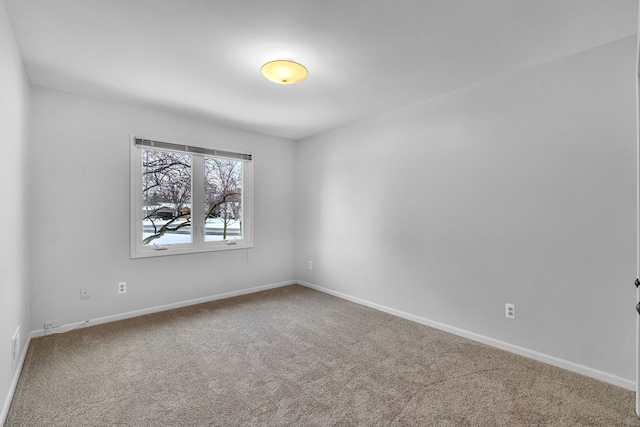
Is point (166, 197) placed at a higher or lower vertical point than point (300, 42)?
lower

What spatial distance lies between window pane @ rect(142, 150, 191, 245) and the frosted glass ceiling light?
6.48 ft

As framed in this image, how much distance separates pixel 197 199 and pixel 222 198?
0.37 m

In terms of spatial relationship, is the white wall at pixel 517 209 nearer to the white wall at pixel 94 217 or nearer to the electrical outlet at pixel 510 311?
the electrical outlet at pixel 510 311

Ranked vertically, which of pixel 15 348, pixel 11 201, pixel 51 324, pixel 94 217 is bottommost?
pixel 51 324

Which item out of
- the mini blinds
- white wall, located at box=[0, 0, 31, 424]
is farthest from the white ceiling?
the mini blinds

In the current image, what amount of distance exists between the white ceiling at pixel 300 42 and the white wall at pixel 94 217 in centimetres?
30

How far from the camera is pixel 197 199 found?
13.1ft

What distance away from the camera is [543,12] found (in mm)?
1863

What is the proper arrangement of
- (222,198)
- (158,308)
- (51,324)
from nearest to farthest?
(51,324) < (158,308) < (222,198)

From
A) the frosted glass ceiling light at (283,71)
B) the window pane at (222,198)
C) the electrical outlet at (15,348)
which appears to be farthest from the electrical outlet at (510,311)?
the electrical outlet at (15,348)

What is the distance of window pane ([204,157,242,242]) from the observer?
415cm

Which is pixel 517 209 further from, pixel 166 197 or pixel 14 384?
pixel 14 384

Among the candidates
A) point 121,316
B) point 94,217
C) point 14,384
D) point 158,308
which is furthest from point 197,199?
point 14,384

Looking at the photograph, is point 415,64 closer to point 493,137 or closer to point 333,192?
point 493,137
